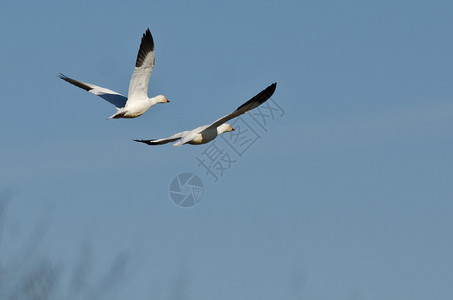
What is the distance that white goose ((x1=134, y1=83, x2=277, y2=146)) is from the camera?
1062 inches

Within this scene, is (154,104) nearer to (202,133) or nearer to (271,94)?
(202,133)

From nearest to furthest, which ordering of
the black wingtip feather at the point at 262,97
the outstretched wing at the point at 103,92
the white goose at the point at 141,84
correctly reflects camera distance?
the black wingtip feather at the point at 262,97 → the white goose at the point at 141,84 → the outstretched wing at the point at 103,92

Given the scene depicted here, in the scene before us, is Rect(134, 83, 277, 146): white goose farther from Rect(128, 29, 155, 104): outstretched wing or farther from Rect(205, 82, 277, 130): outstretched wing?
Rect(128, 29, 155, 104): outstretched wing

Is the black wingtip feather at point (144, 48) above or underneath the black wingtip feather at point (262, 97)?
above

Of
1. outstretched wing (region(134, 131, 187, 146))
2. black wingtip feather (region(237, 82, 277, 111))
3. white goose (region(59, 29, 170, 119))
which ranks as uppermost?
white goose (region(59, 29, 170, 119))

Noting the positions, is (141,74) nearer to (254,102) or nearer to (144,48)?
(144,48)

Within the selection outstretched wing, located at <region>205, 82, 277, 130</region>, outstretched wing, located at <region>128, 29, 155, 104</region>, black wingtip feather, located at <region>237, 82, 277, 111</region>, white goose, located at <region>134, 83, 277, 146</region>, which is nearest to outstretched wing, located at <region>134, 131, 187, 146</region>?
white goose, located at <region>134, 83, 277, 146</region>

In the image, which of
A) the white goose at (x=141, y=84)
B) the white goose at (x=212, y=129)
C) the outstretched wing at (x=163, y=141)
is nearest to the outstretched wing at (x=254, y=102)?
the white goose at (x=212, y=129)

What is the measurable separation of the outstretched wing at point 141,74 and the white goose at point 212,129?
11.2ft

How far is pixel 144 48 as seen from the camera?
32.6 m

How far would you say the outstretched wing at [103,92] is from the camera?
3441 centimetres

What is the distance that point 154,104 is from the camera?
3303 centimetres

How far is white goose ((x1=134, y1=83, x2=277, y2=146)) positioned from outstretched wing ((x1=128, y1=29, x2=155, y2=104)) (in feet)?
11.2

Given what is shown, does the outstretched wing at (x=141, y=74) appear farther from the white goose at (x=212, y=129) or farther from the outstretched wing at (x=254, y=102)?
the outstretched wing at (x=254, y=102)
